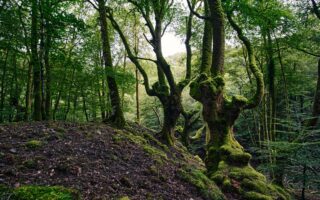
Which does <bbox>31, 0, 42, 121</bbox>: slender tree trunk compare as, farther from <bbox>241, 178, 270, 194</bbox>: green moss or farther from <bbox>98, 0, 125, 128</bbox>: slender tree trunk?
<bbox>241, 178, 270, 194</bbox>: green moss

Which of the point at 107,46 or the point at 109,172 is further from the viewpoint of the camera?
the point at 107,46

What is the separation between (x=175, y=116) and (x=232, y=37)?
7183 millimetres

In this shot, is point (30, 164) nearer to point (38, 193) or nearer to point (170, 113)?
point (38, 193)

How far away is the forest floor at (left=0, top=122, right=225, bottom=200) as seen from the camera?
361cm

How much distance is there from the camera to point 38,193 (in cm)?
299

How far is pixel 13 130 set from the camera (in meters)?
5.43

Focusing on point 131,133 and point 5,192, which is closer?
point 5,192

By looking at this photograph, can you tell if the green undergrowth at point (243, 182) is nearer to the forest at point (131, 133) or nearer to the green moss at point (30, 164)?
the forest at point (131, 133)

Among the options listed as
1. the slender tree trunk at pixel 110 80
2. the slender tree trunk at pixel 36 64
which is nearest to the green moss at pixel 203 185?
the slender tree trunk at pixel 110 80

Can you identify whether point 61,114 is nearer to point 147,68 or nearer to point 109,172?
point 147,68

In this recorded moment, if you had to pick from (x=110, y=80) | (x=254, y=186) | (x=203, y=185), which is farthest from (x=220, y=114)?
(x=110, y=80)

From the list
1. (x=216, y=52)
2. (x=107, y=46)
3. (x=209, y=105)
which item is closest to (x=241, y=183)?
(x=209, y=105)

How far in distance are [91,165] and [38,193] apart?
1454mm

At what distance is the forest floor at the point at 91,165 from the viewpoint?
142 inches
